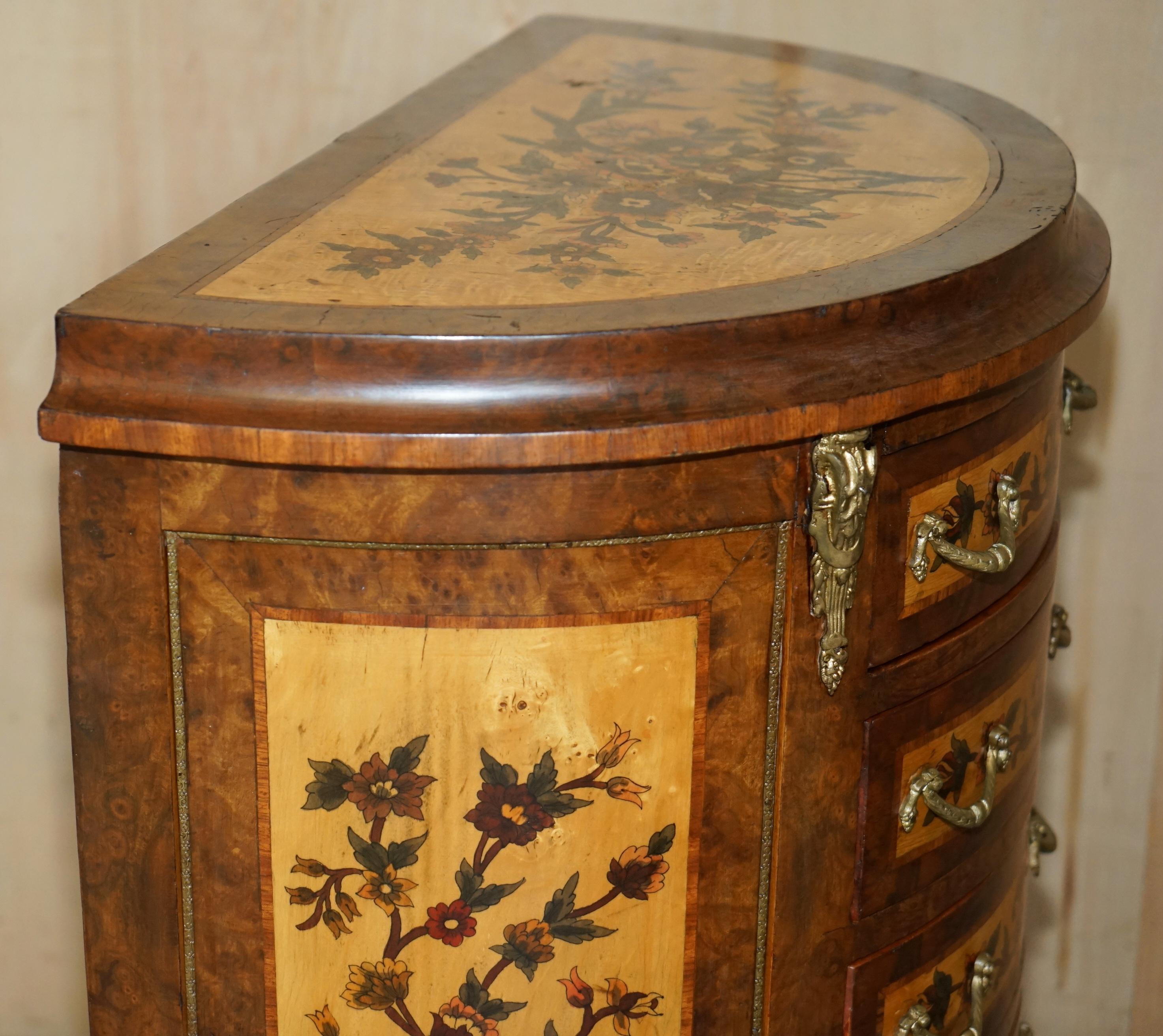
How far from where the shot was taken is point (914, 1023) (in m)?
1.04

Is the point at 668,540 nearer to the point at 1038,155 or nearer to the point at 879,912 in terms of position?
the point at 879,912

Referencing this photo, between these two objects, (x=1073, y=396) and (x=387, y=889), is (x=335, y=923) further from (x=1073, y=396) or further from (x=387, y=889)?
(x=1073, y=396)

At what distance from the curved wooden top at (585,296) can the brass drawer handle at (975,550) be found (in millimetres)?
100

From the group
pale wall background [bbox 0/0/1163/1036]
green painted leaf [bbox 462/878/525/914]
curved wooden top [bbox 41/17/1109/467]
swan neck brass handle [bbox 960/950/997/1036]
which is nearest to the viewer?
curved wooden top [bbox 41/17/1109/467]

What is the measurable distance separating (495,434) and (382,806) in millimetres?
237

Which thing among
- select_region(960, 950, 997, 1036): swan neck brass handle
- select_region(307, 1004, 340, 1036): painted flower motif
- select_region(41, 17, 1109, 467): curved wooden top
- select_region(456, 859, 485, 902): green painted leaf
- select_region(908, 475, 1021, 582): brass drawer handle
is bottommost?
select_region(960, 950, 997, 1036): swan neck brass handle

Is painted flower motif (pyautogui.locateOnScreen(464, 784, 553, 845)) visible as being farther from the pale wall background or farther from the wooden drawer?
the pale wall background

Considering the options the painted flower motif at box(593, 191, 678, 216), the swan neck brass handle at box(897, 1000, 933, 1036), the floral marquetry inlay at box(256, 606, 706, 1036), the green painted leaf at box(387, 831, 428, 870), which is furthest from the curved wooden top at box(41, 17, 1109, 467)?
the swan neck brass handle at box(897, 1000, 933, 1036)

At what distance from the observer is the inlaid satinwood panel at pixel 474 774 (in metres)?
0.82

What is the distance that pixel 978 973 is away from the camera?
3.60 ft

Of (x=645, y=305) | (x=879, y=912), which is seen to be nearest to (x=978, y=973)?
(x=879, y=912)

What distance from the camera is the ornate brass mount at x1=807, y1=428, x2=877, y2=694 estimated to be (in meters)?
0.83

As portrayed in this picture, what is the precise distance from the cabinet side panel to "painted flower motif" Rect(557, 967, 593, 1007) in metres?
0.23

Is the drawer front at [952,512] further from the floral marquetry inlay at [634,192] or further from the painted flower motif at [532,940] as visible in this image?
the painted flower motif at [532,940]
